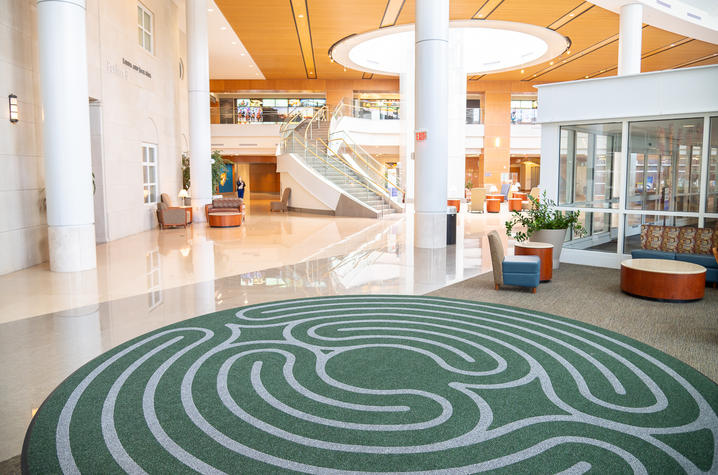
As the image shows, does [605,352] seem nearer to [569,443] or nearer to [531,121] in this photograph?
[569,443]

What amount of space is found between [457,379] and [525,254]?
14.3 ft

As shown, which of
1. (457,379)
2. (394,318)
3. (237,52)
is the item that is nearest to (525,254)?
(394,318)

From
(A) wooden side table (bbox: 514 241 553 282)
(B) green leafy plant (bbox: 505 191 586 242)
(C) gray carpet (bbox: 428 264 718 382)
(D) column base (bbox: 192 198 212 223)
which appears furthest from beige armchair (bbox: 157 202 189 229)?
(A) wooden side table (bbox: 514 241 553 282)

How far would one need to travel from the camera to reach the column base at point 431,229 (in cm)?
1102

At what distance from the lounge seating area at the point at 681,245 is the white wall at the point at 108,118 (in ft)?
32.2

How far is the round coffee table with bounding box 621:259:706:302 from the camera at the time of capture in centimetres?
640

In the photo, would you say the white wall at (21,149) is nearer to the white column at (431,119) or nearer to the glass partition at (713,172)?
the white column at (431,119)

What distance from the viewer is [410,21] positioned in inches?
706

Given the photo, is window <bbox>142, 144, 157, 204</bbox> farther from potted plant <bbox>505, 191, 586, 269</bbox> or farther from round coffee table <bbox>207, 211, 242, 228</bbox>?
potted plant <bbox>505, 191, 586, 269</bbox>

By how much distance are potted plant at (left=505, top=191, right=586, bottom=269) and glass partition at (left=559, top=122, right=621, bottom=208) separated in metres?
0.33

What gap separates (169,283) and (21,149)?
3840 mm

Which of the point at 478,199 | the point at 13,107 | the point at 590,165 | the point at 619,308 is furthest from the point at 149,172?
the point at 619,308

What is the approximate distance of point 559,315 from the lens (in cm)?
589

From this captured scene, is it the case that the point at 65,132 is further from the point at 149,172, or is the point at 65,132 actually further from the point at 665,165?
the point at 665,165
